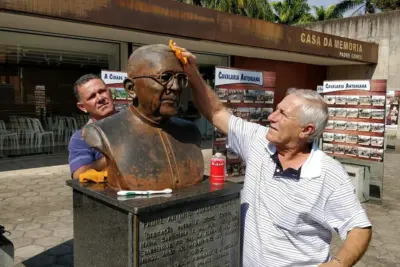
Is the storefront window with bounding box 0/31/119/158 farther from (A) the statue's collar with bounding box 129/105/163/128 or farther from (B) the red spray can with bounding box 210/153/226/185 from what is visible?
Result: (B) the red spray can with bounding box 210/153/226/185

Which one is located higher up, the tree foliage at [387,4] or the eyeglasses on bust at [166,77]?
the tree foliage at [387,4]

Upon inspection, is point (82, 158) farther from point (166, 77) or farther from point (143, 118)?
point (166, 77)

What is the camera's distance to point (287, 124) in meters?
1.78

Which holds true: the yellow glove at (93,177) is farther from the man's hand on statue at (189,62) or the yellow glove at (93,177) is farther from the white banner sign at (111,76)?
the white banner sign at (111,76)

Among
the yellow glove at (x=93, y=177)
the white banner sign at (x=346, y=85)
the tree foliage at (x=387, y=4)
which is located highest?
the tree foliage at (x=387, y=4)

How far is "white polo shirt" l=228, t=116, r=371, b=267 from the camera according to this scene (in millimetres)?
1688

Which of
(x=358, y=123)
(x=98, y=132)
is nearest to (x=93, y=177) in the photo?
(x=98, y=132)

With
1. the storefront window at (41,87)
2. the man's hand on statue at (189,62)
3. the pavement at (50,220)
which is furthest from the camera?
the storefront window at (41,87)

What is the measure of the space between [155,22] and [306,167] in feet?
19.2

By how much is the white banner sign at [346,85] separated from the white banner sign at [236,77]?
3.68 ft

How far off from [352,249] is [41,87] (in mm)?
8815

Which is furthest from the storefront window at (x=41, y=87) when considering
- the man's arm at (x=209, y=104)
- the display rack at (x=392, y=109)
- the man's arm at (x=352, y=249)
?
the display rack at (x=392, y=109)

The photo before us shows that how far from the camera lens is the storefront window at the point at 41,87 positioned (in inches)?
320

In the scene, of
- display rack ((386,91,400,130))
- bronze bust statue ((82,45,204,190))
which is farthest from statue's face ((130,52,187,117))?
display rack ((386,91,400,130))
